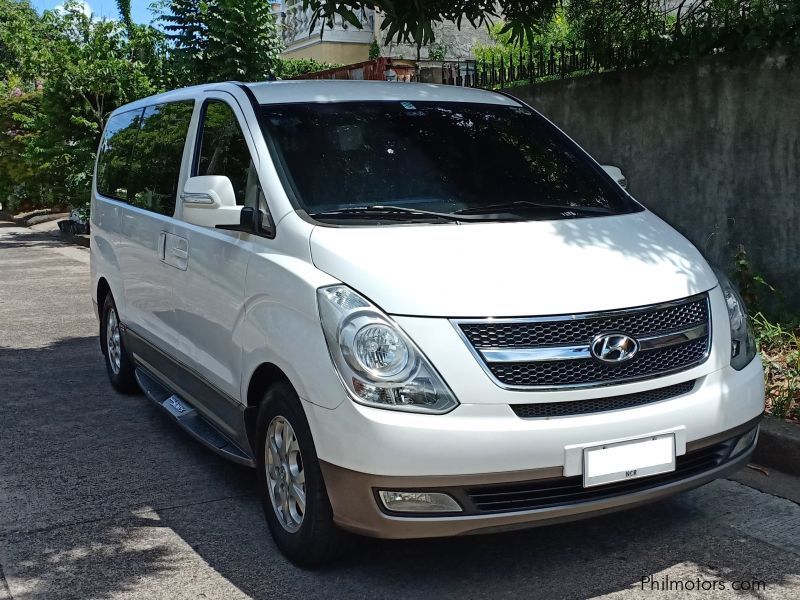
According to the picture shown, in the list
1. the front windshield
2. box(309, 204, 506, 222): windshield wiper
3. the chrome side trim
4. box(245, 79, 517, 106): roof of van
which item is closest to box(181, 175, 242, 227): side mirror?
the front windshield

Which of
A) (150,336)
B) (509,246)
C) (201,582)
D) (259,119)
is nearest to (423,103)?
(259,119)

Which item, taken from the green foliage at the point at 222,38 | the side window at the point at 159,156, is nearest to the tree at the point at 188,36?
the green foliage at the point at 222,38

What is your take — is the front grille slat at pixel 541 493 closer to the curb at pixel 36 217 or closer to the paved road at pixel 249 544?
the paved road at pixel 249 544

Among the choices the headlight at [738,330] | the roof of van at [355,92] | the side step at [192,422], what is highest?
the roof of van at [355,92]

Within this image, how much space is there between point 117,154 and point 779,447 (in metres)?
4.48

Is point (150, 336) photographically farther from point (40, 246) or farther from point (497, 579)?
point (40, 246)

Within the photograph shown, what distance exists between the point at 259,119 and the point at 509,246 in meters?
1.40

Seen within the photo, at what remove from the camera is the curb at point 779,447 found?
4.64m

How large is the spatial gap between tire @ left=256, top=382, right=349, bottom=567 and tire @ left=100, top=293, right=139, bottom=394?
2.65m

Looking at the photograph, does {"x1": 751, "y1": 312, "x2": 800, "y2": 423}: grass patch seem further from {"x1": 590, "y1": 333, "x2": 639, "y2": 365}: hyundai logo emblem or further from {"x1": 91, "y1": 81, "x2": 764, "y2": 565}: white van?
{"x1": 590, "y1": 333, "x2": 639, "y2": 365}: hyundai logo emblem

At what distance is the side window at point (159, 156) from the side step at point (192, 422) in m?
1.01

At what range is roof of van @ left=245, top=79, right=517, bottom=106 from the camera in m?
4.62

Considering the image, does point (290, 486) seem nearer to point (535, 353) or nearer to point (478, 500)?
point (478, 500)

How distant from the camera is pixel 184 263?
4793 mm
